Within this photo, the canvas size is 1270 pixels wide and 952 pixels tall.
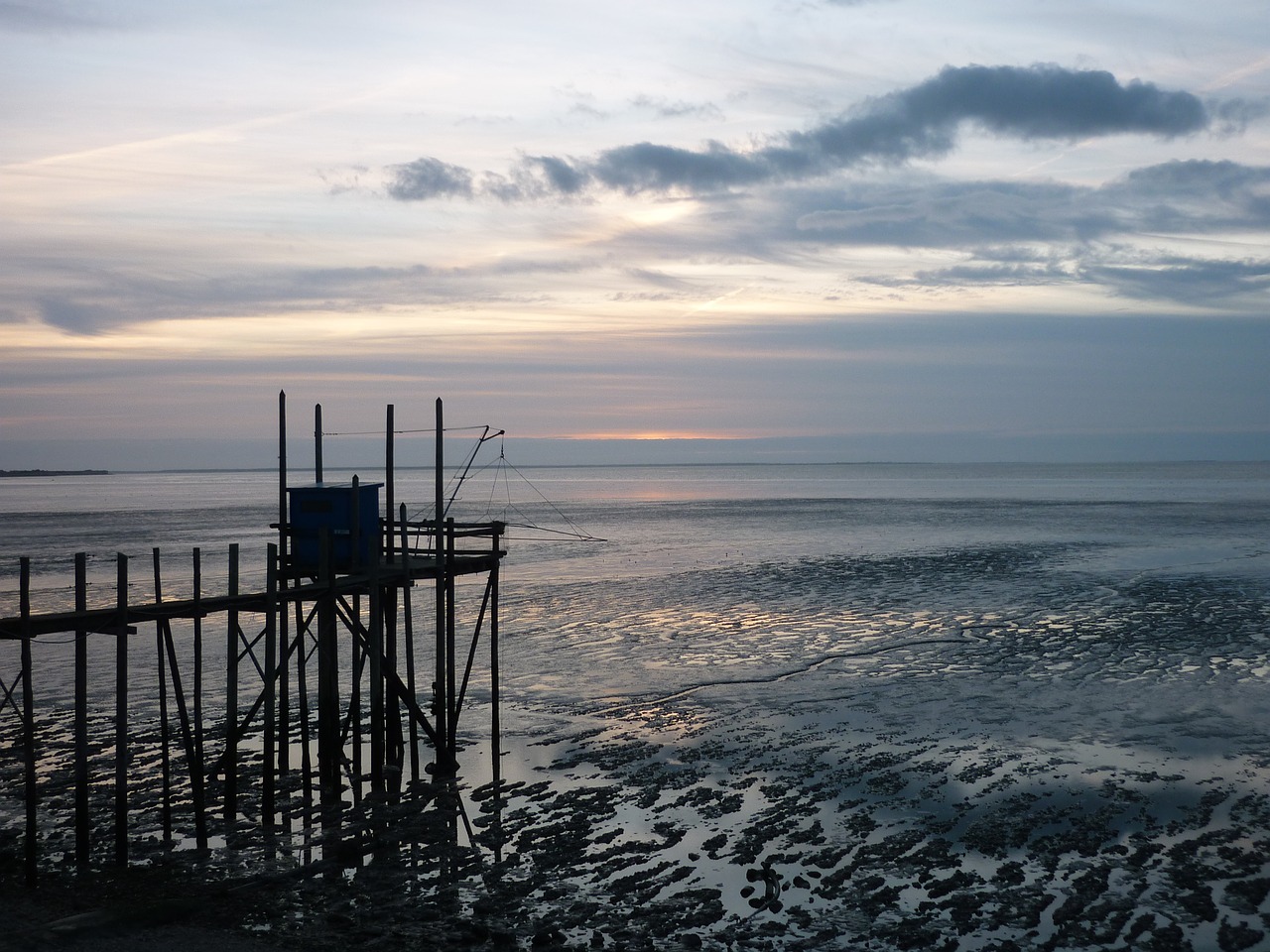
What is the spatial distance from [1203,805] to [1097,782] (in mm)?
1419

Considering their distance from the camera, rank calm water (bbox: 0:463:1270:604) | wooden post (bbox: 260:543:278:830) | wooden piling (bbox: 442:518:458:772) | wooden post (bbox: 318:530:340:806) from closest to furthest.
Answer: wooden post (bbox: 260:543:278:830) < wooden post (bbox: 318:530:340:806) < wooden piling (bbox: 442:518:458:772) < calm water (bbox: 0:463:1270:604)

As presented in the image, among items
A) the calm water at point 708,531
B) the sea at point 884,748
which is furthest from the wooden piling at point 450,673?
the calm water at point 708,531

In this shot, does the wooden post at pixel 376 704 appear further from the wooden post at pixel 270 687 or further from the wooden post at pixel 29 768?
the wooden post at pixel 29 768

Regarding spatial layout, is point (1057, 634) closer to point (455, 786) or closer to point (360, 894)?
point (455, 786)

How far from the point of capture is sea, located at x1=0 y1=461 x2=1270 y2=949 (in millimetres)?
10844

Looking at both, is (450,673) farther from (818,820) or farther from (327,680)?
(818,820)

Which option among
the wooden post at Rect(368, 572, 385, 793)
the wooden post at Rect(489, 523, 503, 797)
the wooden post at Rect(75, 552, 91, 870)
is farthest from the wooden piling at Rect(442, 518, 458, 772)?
the wooden post at Rect(75, 552, 91, 870)

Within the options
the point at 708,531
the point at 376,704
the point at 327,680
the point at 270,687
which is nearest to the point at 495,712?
the point at 376,704

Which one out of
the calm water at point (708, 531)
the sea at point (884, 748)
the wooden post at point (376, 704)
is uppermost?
the wooden post at point (376, 704)

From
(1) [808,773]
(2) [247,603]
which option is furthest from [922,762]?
(2) [247,603]

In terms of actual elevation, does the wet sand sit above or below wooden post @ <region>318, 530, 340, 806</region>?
below

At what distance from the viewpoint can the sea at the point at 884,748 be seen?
1084 centimetres

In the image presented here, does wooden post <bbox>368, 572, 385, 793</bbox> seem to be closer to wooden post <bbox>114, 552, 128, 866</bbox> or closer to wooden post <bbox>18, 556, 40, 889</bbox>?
wooden post <bbox>114, 552, 128, 866</bbox>

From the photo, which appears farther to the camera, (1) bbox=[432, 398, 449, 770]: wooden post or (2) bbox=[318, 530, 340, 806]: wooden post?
(1) bbox=[432, 398, 449, 770]: wooden post
